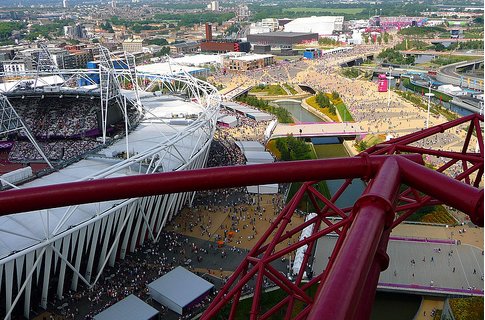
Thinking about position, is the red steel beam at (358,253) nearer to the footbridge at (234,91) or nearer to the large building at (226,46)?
the footbridge at (234,91)

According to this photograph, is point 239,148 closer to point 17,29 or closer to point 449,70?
point 449,70

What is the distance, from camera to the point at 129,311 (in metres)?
24.2

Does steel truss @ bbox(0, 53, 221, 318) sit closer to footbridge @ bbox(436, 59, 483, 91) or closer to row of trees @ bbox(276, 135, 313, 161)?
row of trees @ bbox(276, 135, 313, 161)

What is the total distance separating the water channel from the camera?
26.2 metres

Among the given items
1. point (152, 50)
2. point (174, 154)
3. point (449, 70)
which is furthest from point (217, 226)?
point (152, 50)

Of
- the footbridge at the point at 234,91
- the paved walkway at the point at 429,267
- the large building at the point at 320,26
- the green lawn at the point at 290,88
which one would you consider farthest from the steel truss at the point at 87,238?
the large building at the point at 320,26

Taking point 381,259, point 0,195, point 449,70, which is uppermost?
point 0,195

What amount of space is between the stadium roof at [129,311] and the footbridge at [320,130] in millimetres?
36407

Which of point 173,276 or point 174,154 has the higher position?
point 174,154

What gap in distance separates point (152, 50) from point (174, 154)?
11748 cm

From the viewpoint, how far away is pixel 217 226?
3462 cm

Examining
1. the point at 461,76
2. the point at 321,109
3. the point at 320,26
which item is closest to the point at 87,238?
the point at 321,109

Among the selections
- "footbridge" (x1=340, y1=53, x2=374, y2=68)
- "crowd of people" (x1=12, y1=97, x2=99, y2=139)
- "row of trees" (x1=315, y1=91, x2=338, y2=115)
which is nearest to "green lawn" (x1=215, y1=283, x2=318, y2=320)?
"crowd of people" (x1=12, y1=97, x2=99, y2=139)

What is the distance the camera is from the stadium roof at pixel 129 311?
23750mm
